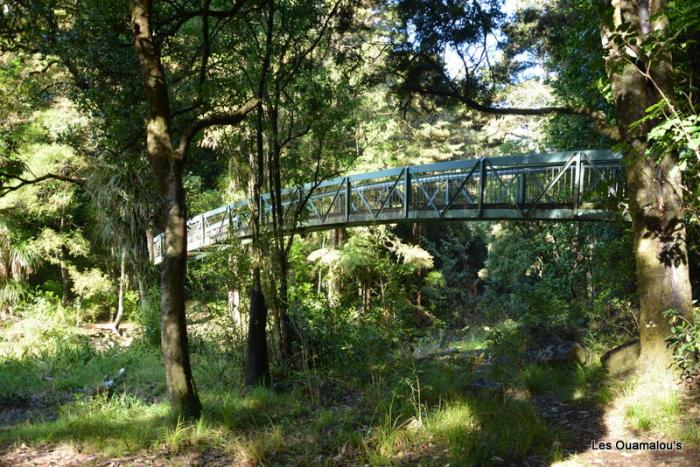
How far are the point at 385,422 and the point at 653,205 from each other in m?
2.78

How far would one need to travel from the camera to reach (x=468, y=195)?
8.87 metres

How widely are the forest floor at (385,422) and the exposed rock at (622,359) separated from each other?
0.43ft

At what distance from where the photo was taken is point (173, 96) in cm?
689

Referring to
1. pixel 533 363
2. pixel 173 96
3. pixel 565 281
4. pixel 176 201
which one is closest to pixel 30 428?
pixel 176 201

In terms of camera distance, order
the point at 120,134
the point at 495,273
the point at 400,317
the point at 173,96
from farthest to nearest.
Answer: the point at 495,273
the point at 173,96
the point at 120,134
the point at 400,317

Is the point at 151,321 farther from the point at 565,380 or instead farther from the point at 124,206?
the point at 565,380

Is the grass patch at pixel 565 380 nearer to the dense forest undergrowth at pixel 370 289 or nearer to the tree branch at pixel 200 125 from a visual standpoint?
the dense forest undergrowth at pixel 370 289

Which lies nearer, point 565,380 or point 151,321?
point 565,380

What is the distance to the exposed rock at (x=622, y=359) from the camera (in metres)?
4.89

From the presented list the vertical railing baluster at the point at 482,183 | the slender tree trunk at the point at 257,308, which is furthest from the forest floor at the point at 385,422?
the vertical railing baluster at the point at 482,183

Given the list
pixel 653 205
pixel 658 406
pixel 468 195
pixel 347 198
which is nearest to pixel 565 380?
pixel 658 406

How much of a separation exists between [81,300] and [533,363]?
1456 cm

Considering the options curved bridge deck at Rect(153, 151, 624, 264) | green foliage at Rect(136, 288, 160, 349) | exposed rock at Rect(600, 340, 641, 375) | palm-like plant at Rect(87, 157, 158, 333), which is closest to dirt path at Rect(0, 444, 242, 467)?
curved bridge deck at Rect(153, 151, 624, 264)

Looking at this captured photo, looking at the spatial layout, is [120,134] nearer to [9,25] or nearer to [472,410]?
[9,25]
